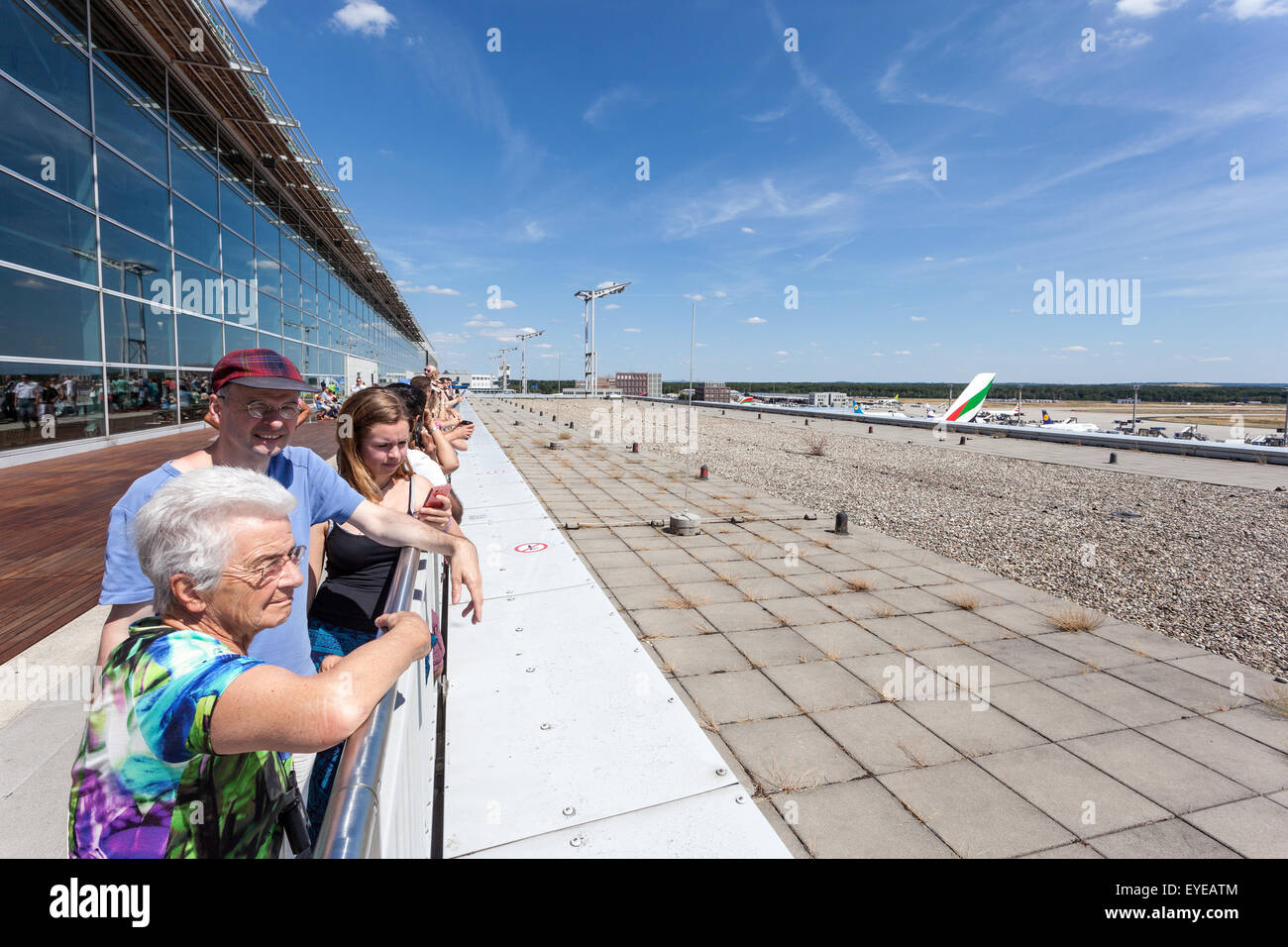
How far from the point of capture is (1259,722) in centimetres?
327

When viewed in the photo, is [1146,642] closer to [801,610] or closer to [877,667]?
[877,667]

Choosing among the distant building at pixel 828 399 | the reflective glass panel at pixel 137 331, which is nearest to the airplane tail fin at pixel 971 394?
the distant building at pixel 828 399

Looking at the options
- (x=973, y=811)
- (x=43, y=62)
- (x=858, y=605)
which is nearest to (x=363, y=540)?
(x=973, y=811)

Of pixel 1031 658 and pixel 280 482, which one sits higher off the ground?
pixel 280 482

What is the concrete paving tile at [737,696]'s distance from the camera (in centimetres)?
322

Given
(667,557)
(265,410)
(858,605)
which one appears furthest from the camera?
(667,557)

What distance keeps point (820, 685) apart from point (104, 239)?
13.0 meters

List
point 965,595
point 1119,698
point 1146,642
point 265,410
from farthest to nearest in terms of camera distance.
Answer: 1. point 965,595
2. point 1146,642
3. point 1119,698
4. point 265,410

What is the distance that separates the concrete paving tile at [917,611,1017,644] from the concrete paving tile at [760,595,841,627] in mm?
788

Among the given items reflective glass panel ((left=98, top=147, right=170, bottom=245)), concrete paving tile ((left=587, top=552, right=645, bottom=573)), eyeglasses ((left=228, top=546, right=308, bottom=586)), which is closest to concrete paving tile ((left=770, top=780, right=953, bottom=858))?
eyeglasses ((left=228, top=546, right=308, bottom=586))

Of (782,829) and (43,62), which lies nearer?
(782,829)

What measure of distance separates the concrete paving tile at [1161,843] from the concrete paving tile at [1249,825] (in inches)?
2.4

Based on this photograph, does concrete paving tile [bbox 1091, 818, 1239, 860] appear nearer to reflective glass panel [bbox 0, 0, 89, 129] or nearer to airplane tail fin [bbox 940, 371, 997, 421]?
reflective glass panel [bbox 0, 0, 89, 129]
